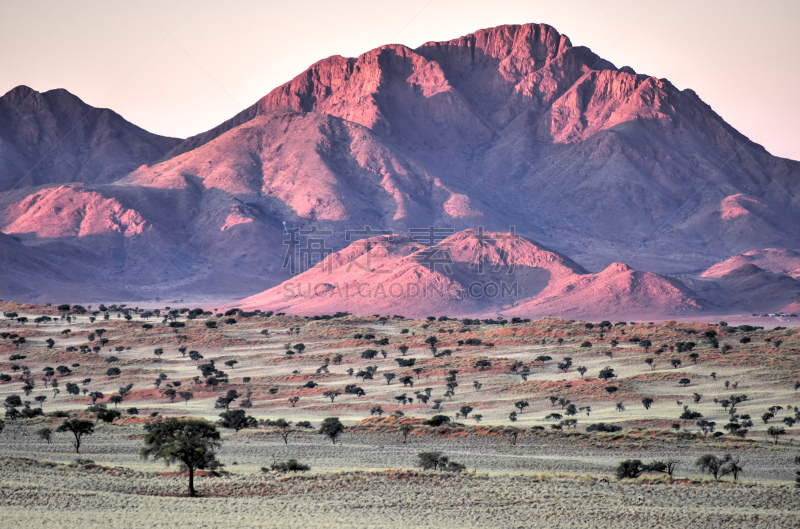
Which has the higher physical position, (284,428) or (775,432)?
(284,428)

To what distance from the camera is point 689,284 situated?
172250 mm

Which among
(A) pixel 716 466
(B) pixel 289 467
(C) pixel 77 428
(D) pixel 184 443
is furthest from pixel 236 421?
(A) pixel 716 466

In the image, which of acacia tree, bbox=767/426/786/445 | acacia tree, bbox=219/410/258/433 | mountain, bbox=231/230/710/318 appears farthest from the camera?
mountain, bbox=231/230/710/318

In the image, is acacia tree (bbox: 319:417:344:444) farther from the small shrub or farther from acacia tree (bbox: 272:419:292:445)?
the small shrub

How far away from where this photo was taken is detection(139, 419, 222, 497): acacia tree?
3266cm

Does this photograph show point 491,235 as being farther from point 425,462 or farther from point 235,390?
point 425,462

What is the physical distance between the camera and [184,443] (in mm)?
32781

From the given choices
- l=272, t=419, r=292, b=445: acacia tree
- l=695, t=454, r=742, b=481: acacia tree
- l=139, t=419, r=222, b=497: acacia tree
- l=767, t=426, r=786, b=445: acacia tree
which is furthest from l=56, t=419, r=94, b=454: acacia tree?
l=767, t=426, r=786, b=445: acacia tree

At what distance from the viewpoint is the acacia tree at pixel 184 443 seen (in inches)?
1286

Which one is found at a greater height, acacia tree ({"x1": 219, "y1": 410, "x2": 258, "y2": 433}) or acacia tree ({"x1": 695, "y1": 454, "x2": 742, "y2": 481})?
acacia tree ({"x1": 219, "y1": 410, "x2": 258, "y2": 433})

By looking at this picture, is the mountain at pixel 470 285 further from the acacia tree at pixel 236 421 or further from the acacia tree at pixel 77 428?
the acacia tree at pixel 77 428

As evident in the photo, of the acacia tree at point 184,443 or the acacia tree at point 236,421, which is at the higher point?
the acacia tree at point 184,443

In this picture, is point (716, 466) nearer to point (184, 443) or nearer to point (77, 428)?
point (184, 443)

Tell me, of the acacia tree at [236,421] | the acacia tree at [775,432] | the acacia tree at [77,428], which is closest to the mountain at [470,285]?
the acacia tree at [236,421]
